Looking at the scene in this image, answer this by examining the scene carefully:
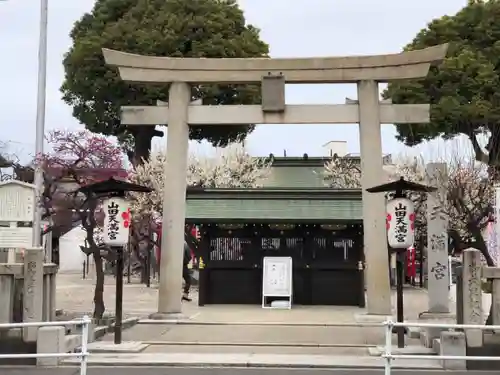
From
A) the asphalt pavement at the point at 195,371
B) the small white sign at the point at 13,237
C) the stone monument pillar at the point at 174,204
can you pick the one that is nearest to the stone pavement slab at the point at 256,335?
the stone monument pillar at the point at 174,204

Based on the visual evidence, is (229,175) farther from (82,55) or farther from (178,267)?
(178,267)

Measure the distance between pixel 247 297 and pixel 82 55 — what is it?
1986 centimetres

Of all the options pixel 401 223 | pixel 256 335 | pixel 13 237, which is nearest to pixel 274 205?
pixel 256 335

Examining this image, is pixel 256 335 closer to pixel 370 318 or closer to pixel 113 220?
pixel 370 318

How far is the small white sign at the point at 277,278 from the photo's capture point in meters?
21.8

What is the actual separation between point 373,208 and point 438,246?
2.18 metres

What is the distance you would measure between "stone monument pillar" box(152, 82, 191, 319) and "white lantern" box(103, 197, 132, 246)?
3.93 metres

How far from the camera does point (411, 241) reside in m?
14.1

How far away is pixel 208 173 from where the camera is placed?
4138 centimetres

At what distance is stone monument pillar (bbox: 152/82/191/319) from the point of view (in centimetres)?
1822

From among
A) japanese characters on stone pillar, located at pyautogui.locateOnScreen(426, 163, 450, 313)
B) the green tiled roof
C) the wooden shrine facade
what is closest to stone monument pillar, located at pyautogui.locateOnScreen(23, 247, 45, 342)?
the green tiled roof

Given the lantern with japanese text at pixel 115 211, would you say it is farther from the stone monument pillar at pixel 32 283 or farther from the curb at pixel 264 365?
the curb at pixel 264 365

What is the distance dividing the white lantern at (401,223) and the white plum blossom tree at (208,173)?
22358 millimetres

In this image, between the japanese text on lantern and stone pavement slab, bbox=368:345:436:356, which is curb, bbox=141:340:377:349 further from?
the japanese text on lantern
